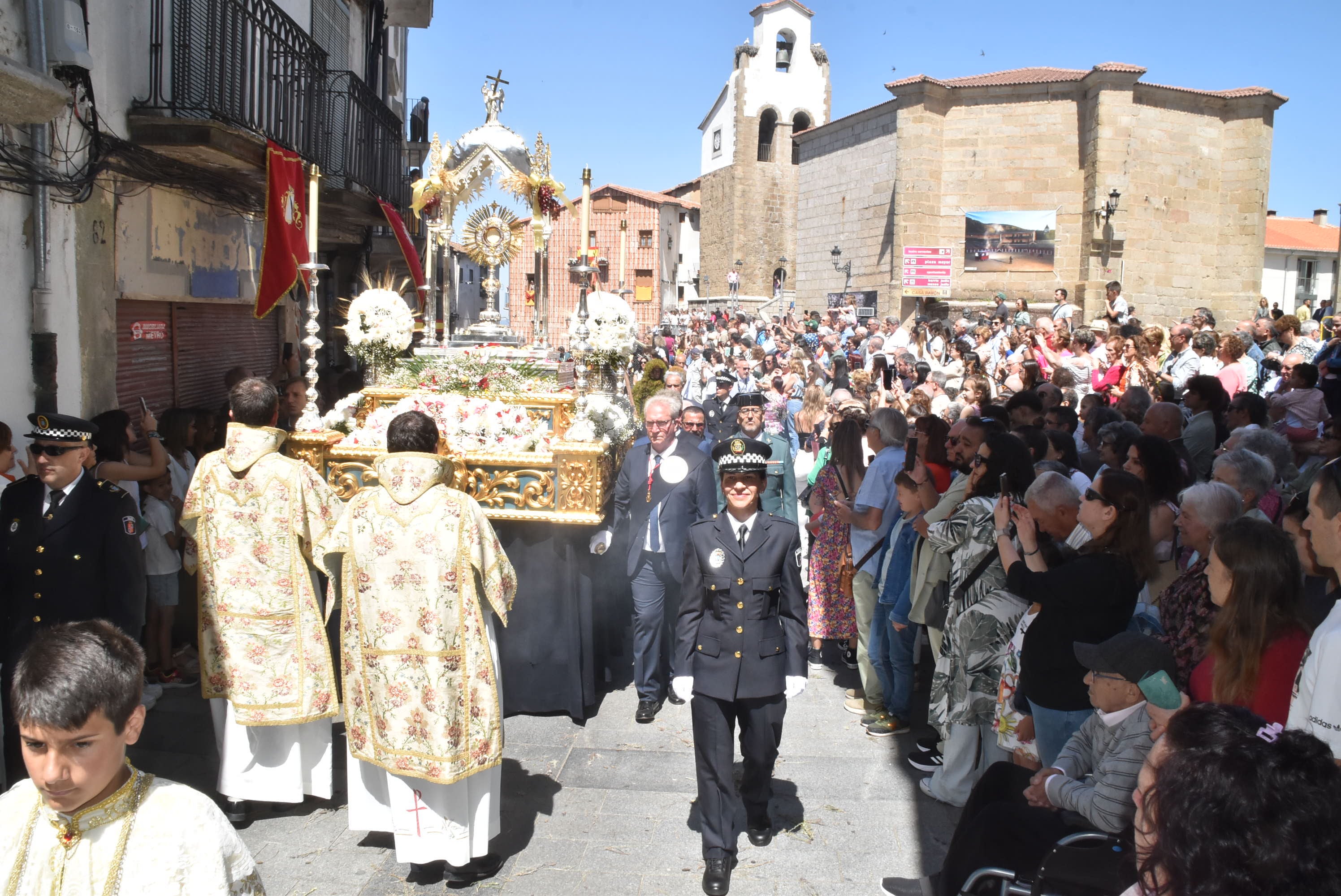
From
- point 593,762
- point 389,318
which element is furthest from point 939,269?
point 593,762

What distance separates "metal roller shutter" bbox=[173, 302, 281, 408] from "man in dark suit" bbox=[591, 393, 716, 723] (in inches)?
146

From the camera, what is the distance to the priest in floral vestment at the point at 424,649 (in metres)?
3.71

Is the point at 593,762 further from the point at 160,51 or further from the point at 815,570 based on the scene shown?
the point at 160,51

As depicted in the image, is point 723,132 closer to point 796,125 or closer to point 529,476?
point 796,125

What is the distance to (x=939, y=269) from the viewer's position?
26250 millimetres

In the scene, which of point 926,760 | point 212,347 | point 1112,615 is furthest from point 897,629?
point 212,347

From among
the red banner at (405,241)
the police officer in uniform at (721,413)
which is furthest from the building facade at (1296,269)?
the red banner at (405,241)

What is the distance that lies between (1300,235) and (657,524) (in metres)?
44.4

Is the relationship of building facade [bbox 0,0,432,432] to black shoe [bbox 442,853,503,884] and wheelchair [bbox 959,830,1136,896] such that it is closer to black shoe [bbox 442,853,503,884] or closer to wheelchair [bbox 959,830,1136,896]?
black shoe [bbox 442,853,503,884]

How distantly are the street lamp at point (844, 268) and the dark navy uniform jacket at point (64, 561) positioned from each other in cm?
A: 2727

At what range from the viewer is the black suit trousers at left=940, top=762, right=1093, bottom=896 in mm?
2887

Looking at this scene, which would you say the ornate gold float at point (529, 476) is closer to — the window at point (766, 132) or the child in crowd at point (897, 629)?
the child in crowd at point (897, 629)

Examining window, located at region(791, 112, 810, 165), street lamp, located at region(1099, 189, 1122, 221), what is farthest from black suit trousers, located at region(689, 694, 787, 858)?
window, located at region(791, 112, 810, 165)

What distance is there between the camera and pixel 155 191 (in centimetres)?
664
